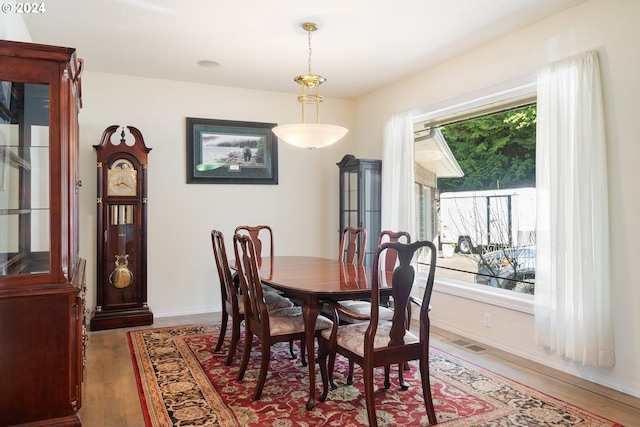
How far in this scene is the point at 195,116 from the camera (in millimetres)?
5062

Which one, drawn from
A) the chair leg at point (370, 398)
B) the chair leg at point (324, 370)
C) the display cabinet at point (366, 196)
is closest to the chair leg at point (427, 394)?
the chair leg at point (370, 398)

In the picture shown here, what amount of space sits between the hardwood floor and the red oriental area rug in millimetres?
94

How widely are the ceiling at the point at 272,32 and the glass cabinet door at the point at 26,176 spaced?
1159mm

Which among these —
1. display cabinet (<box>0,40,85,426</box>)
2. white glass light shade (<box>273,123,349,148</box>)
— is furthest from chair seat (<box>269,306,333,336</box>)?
white glass light shade (<box>273,123,349,148</box>)

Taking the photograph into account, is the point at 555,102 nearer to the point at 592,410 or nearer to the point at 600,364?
the point at 600,364

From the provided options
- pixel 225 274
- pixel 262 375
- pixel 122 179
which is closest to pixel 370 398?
pixel 262 375

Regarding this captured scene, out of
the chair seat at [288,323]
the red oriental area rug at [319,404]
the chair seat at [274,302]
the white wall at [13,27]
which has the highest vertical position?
the white wall at [13,27]

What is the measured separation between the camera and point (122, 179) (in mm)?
4445

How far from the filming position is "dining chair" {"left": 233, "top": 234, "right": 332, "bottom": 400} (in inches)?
107

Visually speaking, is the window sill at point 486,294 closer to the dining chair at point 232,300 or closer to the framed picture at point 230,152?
the dining chair at point 232,300

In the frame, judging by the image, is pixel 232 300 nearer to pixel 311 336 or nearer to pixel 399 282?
pixel 311 336

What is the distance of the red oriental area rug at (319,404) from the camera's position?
2.46m

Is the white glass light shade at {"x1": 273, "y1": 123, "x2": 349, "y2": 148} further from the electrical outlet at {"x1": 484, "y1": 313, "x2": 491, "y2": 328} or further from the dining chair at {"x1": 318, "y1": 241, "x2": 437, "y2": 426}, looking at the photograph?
the electrical outlet at {"x1": 484, "y1": 313, "x2": 491, "y2": 328}

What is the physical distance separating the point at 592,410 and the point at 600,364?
435 millimetres
